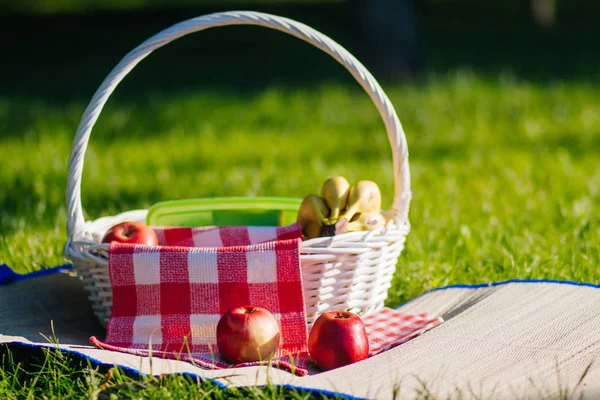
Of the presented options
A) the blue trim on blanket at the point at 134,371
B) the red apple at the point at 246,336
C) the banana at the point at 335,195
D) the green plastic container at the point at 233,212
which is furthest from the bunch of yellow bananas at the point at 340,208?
the blue trim on blanket at the point at 134,371

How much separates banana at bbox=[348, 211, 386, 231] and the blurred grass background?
493mm

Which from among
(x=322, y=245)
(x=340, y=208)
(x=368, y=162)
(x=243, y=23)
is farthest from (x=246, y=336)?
(x=368, y=162)

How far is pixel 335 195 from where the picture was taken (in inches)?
105

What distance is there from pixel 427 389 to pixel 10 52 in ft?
34.8

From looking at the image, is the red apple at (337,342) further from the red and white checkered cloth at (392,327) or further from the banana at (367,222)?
the banana at (367,222)

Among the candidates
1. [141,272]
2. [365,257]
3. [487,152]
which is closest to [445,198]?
[487,152]

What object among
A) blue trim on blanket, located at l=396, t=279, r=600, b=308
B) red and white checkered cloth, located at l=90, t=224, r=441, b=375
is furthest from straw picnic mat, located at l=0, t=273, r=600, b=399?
red and white checkered cloth, located at l=90, t=224, r=441, b=375

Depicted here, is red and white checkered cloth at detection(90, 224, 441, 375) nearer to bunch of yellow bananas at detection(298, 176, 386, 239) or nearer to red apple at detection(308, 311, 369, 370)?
red apple at detection(308, 311, 369, 370)

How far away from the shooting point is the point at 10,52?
11.3 metres

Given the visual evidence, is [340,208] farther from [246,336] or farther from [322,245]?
[246,336]

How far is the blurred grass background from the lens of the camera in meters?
3.39

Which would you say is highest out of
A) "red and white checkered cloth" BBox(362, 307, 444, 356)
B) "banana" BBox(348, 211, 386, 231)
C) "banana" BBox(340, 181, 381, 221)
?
"banana" BBox(340, 181, 381, 221)

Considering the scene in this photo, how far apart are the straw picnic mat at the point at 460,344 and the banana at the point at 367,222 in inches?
14.4

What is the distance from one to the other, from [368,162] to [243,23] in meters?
2.66
